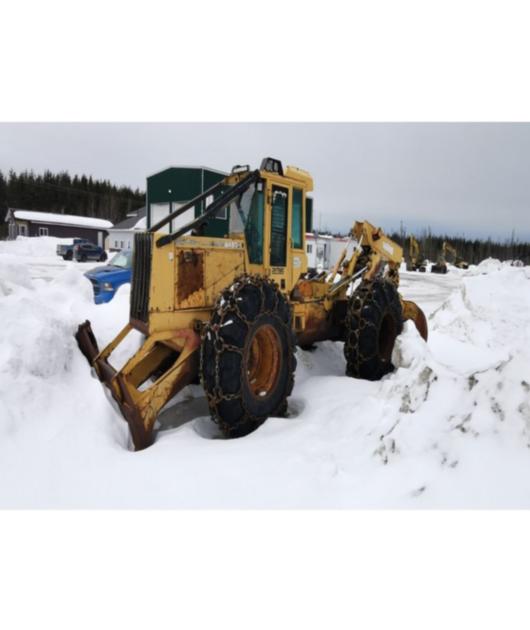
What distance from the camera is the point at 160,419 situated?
3664mm

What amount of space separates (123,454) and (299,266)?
8.22 ft

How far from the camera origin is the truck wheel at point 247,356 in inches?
124

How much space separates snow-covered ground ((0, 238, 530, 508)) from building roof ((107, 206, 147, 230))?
8946 millimetres

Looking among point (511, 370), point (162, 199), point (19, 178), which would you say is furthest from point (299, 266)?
point (162, 199)

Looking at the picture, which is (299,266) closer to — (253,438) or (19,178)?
(253,438)

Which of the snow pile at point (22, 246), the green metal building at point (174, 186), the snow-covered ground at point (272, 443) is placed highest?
the green metal building at point (174, 186)

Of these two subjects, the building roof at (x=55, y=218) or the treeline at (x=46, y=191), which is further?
the building roof at (x=55, y=218)

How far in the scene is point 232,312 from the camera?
3.22 meters

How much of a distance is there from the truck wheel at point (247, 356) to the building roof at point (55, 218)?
15.0ft

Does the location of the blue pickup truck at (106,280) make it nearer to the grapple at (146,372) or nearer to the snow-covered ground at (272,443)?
the snow-covered ground at (272,443)

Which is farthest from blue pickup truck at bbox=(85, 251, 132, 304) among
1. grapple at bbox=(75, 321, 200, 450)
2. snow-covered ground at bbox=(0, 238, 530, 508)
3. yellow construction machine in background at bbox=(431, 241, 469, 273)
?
yellow construction machine in background at bbox=(431, 241, 469, 273)

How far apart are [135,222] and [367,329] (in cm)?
1043

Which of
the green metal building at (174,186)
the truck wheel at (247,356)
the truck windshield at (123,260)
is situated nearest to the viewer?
the truck wheel at (247,356)

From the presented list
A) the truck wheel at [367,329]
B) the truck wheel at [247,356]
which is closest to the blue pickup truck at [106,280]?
the truck wheel at [367,329]
